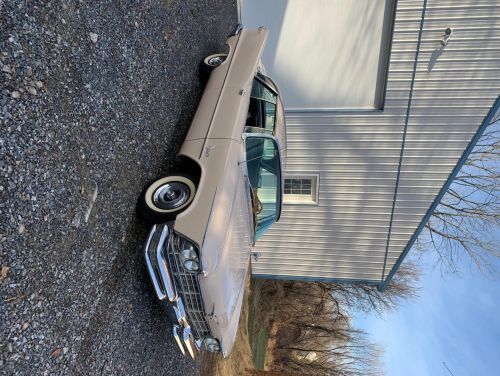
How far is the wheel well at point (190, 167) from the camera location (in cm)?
494

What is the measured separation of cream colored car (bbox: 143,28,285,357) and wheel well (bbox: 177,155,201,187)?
0.04 ft

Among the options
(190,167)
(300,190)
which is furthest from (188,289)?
(300,190)

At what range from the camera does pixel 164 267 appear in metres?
4.35

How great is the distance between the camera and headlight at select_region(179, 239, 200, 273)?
4.35 metres

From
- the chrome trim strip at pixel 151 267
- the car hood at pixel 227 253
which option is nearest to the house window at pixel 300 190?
the car hood at pixel 227 253

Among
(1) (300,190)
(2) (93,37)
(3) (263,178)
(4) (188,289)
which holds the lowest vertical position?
(1) (300,190)

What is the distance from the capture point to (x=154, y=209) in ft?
14.7

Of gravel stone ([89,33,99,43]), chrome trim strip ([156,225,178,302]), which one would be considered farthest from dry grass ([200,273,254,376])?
gravel stone ([89,33,99,43])

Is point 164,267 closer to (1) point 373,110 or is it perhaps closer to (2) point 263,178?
(2) point 263,178

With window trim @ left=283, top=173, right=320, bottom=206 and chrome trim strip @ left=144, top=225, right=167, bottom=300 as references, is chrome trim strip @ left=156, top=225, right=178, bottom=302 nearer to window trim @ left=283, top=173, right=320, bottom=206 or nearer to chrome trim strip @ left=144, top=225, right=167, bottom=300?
chrome trim strip @ left=144, top=225, right=167, bottom=300

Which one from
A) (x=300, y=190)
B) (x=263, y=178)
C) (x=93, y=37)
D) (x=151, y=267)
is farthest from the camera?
(x=300, y=190)

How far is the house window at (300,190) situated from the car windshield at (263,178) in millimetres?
2941

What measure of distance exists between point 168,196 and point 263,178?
172cm

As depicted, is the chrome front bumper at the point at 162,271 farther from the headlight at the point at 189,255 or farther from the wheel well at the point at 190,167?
the wheel well at the point at 190,167
